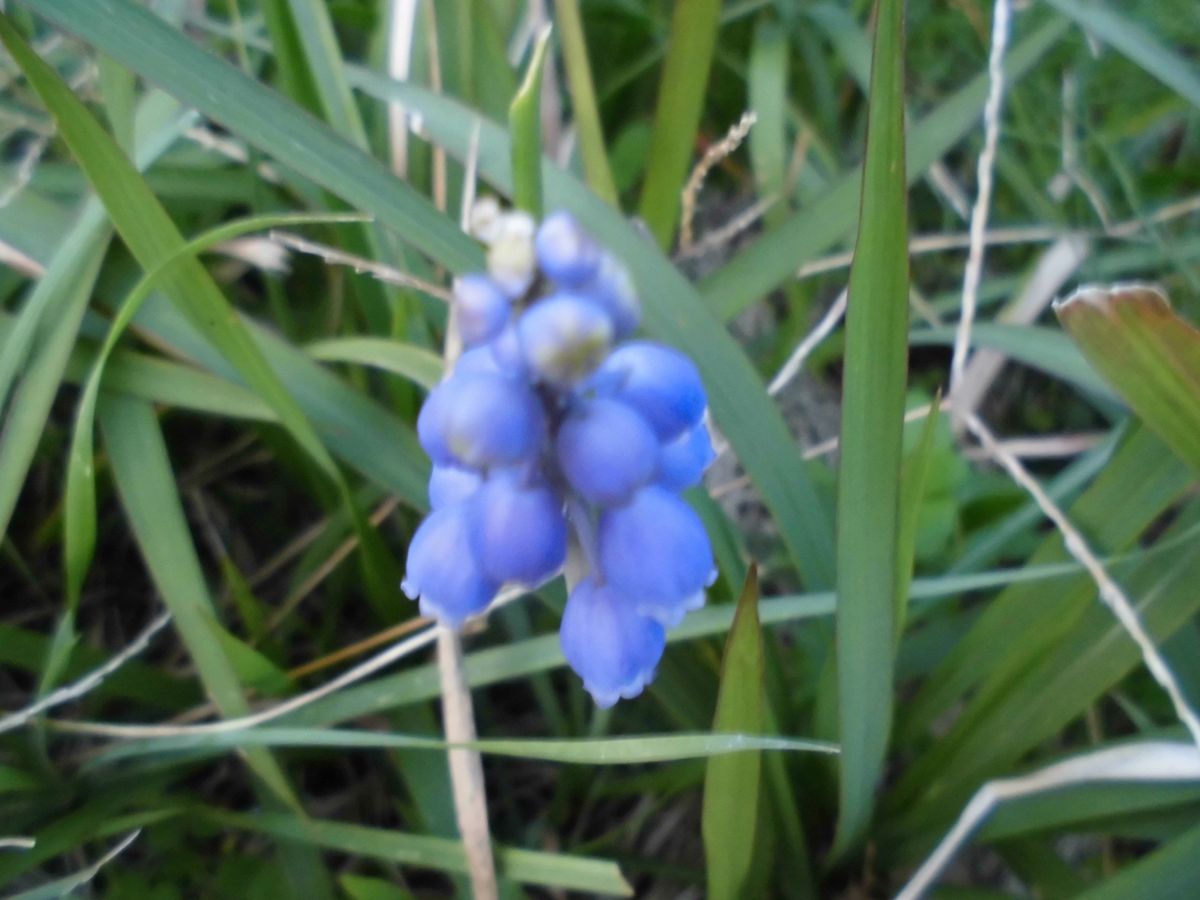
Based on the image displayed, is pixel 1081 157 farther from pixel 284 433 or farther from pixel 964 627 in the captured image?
pixel 284 433

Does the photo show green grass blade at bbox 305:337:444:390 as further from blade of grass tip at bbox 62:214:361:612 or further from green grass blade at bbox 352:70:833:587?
green grass blade at bbox 352:70:833:587

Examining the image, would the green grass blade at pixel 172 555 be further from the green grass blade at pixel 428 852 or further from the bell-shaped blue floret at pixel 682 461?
the bell-shaped blue floret at pixel 682 461

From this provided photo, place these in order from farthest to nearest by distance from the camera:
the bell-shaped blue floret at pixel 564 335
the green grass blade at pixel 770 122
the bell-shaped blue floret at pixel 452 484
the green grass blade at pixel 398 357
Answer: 1. the green grass blade at pixel 770 122
2. the green grass blade at pixel 398 357
3. the bell-shaped blue floret at pixel 452 484
4. the bell-shaped blue floret at pixel 564 335

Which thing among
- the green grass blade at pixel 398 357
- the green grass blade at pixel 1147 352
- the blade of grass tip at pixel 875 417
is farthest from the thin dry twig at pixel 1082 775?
the green grass blade at pixel 398 357

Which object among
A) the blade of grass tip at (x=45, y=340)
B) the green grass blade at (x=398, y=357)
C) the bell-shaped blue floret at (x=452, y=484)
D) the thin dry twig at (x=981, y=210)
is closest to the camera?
the bell-shaped blue floret at (x=452, y=484)

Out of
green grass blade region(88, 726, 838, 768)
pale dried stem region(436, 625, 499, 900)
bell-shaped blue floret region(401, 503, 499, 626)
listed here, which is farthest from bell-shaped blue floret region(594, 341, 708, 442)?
pale dried stem region(436, 625, 499, 900)

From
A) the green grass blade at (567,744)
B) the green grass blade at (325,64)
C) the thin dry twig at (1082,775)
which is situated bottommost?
the thin dry twig at (1082,775)

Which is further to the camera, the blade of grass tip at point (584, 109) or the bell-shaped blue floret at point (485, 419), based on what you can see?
the blade of grass tip at point (584, 109)

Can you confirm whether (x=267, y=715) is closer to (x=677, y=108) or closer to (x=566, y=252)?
(x=566, y=252)
